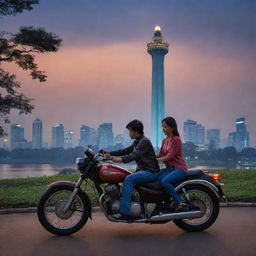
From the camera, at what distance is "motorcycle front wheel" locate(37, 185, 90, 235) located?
19.9 feet

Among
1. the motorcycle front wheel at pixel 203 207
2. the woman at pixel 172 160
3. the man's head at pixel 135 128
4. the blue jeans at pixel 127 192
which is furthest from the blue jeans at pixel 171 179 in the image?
the man's head at pixel 135 128

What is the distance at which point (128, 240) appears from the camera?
5.75m

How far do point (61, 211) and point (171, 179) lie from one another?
1593mm

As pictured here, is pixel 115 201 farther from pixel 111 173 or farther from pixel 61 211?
pixel 61 211

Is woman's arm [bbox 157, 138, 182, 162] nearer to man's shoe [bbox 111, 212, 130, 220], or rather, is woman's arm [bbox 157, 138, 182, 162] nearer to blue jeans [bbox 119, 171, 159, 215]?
blue jeans [bbox 119, 171, 159, 215]

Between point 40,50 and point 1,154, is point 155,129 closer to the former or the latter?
point 1,154

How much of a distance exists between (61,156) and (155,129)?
49909 millimetres

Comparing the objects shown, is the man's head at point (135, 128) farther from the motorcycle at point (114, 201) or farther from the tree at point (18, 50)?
the tree at point (18, 50)

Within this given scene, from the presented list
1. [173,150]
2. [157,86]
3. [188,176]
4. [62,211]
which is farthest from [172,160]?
[157,86]

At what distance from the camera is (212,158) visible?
130m

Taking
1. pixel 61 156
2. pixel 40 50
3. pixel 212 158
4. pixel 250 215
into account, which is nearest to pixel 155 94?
pixel 212 158

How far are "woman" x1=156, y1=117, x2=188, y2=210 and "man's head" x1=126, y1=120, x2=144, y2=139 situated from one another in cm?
42

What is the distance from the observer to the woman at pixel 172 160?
6141 millimetres

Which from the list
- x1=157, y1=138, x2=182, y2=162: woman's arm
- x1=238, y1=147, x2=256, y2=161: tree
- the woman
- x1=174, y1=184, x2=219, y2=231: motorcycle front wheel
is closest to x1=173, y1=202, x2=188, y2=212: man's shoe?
the woman
